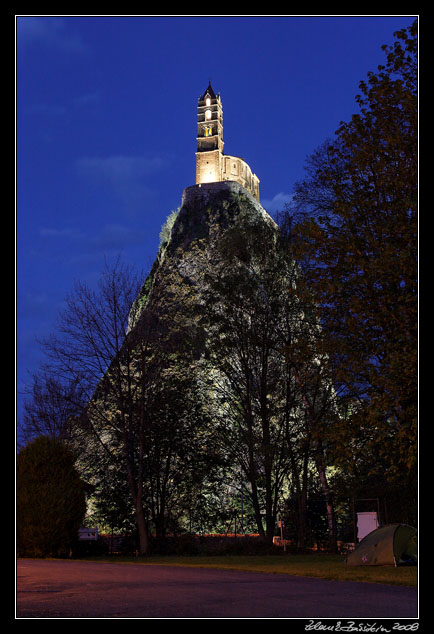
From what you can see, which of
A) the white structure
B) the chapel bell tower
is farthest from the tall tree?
the chapel bell tower

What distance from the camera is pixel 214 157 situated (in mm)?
136000

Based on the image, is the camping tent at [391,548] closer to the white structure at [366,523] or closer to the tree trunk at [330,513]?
the white structure at [366,523]

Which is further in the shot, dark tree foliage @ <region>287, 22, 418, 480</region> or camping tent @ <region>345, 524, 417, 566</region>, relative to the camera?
camping tent @ <region>345, 524, 417, 566</region>

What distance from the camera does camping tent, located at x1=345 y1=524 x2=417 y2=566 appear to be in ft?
58.7

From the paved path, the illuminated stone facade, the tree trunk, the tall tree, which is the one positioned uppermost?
the illuminated stone facade

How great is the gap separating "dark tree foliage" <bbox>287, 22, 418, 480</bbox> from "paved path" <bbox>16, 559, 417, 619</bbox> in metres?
4.42

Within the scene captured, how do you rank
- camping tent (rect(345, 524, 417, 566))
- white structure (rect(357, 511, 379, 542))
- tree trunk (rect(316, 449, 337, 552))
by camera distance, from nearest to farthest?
camping tent (rect(345, 524, 417, 566)), white structure (rect(357, 511, 379, 542)), tree trunk (rect(316, 449, 337, 552))

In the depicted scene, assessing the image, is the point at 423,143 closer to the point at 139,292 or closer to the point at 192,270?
the point at 139,292

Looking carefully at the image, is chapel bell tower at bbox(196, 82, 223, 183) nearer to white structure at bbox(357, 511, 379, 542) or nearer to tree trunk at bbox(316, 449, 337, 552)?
tree trunk at bbox(316, 449, 337, 552)

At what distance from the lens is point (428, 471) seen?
11.4 metres

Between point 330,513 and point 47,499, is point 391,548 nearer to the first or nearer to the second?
point 330,513

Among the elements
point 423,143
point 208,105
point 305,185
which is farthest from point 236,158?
point 423,143

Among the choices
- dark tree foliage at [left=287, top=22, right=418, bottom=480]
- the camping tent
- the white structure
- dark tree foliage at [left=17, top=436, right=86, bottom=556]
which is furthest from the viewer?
dark tree foliage at [left=17, top=436, right=86, bottom=556]

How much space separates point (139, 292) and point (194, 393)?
524 cm
